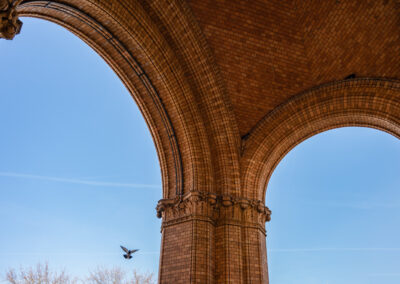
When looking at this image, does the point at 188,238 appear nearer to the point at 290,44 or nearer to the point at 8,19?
the point at 290,44

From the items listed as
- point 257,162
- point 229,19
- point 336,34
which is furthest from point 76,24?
A: point 336,34

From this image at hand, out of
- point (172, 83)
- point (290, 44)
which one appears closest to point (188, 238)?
point (172, 83)

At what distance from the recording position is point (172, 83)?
9141 mm

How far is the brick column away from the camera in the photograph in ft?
26.0

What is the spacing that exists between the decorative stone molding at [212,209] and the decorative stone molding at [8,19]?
5.15m

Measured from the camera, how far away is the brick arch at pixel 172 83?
8.34m

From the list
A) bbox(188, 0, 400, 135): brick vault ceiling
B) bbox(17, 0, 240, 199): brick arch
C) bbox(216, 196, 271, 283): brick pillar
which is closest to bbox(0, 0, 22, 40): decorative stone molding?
bbox(17, 0, 240, 199): brick arch

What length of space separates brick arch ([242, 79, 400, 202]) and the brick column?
2.42 ft

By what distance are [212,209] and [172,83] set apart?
3102 mm

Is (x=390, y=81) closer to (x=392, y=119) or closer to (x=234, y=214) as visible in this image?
(x=392, y=119)

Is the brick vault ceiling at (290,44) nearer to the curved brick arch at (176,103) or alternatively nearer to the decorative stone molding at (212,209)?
the curved brick arch at (176,103)

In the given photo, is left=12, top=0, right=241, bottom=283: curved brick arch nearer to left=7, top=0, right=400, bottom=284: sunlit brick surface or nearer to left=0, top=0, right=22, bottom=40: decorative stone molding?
left=7, top=0, right=400, bottom=284: sunlit brick surface

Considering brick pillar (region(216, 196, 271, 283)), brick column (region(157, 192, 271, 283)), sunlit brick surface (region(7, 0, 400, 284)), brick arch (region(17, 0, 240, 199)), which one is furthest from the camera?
brick arch (region(17, 0, 240, 199))

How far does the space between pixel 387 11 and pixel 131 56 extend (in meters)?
5.73
